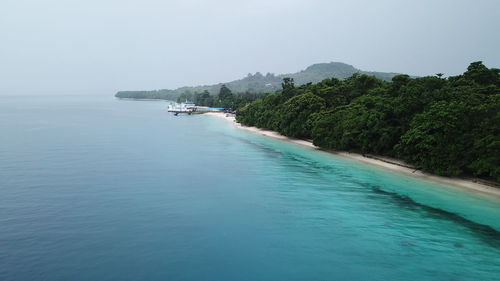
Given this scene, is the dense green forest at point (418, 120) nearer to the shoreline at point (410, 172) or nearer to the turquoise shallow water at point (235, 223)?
the shoreline at point (410, 172)

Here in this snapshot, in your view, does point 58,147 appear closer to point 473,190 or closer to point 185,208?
point 185,208

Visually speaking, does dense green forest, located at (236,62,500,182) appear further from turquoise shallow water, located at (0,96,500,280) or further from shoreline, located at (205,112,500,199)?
turquoise shallow water, located at (0,96,500,280)

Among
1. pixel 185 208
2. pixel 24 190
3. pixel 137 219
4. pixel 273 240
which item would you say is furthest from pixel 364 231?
pixel 24 190

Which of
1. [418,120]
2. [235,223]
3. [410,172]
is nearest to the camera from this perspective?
[235,223]

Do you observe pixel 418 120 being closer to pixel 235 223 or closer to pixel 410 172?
pixel 410 172

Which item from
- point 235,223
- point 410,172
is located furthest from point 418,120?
point 235,223
